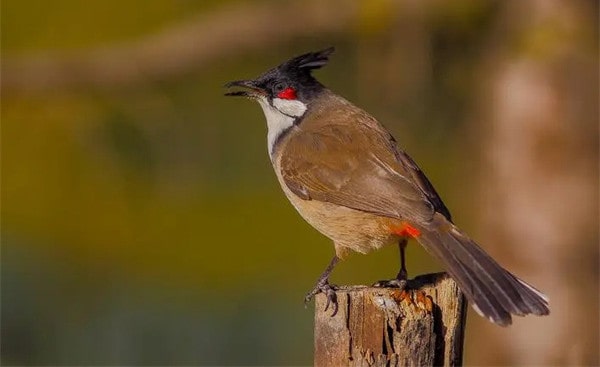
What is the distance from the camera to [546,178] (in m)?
8.51

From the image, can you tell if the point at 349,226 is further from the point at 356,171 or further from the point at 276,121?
the point at 276,121

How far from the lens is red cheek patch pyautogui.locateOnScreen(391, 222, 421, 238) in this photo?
4703 mm

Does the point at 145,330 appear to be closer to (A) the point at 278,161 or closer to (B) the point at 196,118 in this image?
(B) the point at 196,118

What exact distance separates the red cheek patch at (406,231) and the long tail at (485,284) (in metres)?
0.11

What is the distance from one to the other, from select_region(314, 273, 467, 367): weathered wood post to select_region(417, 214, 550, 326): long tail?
0.11 metres

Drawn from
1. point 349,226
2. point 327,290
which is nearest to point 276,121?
point 349,226

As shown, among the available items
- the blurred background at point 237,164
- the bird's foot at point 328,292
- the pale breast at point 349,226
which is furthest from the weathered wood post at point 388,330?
the blurred background at point 237,164

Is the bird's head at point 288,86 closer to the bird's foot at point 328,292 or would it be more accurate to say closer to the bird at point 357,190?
the bird at point 357,190

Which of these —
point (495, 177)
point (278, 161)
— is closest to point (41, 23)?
point (495, 177)

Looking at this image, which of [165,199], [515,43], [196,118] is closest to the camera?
[515,43]

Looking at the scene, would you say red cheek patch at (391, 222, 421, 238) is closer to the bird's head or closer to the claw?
the claw

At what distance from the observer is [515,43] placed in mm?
8438

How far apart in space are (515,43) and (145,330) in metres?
3.20

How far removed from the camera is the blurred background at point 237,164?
8492 millimetres
